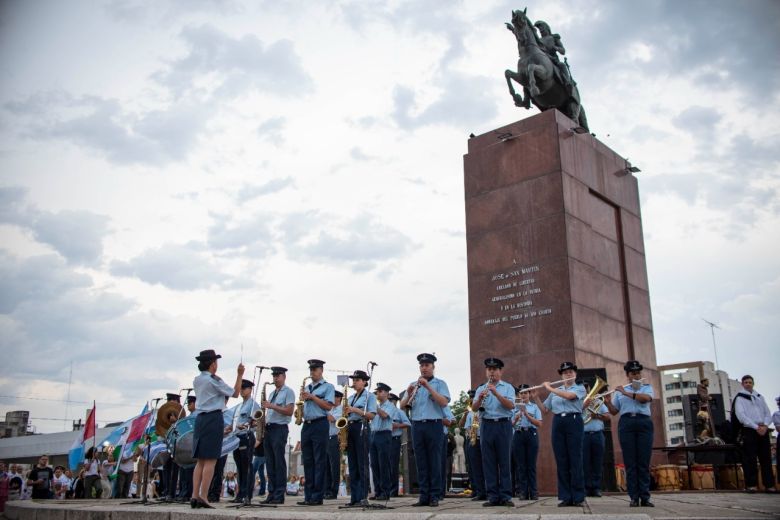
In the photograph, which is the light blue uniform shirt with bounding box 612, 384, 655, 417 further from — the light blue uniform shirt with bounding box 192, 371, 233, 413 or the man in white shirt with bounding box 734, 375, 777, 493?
the light blue uniform shirt with bounding box 192, 371, 233, 413

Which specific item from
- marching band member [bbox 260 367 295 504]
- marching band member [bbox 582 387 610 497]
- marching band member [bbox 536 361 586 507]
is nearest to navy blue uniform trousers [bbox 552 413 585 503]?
marching band member [bbox 536 361 586 507]

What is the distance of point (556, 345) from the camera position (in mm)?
14719

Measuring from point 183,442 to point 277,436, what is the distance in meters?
1.49

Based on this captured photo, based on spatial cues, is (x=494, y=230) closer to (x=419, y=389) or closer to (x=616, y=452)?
(x=616, y=452)

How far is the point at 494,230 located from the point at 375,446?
6.80 metres

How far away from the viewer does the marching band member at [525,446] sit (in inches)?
451

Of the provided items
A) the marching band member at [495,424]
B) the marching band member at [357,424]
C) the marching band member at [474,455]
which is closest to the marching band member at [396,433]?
the marching band member at [474,455]

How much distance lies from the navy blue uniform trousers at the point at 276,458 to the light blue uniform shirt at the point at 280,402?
8cm

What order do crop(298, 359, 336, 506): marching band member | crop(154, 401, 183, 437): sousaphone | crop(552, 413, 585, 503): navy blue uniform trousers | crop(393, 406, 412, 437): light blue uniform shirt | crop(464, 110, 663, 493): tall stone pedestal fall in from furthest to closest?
crop(464, 110, 663, 493): tall stone pedestal, crop(393, 406, 412, 437): light blue uniform shirt, crop(154, 401, 183, 437): sousaphone, crop(298, 359, 336, 506): marching band member, crop(552, 413, 585, 503): navy blue uniform trousers

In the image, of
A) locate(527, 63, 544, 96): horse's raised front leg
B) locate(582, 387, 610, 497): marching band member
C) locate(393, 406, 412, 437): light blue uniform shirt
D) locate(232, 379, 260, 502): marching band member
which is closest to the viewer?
locate(582, 387, 610, 497): marching band member

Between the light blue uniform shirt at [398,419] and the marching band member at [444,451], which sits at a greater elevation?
the light blue uniform shirt at [398,419]

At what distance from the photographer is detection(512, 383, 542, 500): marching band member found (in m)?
11.5

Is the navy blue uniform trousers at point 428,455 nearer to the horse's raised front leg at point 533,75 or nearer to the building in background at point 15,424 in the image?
the horse's raised front leg at point 533,75

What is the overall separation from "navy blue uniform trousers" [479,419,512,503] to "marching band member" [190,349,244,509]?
3469 mm
